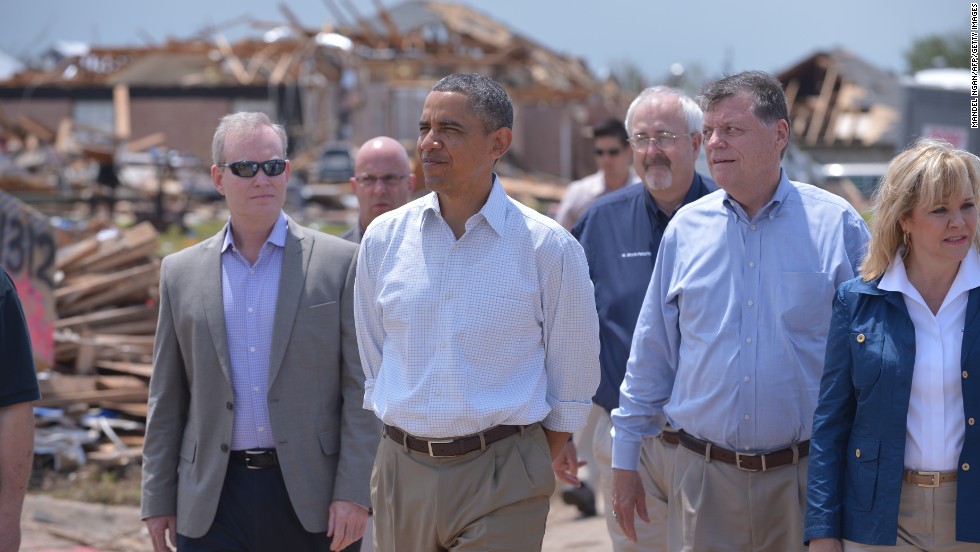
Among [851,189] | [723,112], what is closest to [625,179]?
[723,112]

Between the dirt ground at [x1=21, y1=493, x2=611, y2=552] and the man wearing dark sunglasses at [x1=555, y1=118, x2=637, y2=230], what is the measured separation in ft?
7.85

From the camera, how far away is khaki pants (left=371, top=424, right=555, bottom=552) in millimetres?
3818

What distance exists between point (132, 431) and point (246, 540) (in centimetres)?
534

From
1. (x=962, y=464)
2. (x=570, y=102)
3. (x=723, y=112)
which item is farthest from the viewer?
(x=570, y=102)

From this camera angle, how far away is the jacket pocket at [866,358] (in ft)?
12.3

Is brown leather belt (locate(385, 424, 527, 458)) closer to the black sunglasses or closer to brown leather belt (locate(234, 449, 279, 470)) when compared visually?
brown leather belt (locate(234, 449, 279, 470))

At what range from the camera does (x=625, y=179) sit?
8734mm

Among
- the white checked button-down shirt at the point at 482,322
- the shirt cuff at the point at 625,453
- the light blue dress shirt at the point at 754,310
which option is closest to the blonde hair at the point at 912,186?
the light blue dress shirt at the point at 754,310

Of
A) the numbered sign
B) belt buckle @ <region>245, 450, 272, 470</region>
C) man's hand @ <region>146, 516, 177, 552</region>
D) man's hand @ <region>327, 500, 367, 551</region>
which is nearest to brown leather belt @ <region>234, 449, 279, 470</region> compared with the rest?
belt buckle @ <region>245, 450, 272, 470</region>

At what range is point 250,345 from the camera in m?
4.62

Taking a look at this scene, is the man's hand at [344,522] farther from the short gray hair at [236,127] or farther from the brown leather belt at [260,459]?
the short gray hair at [236,127]

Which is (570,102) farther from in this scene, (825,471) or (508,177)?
(825,471)

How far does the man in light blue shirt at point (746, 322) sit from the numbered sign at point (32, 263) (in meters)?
6.10

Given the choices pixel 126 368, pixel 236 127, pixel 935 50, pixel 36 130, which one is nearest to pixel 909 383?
pixel 236 127
